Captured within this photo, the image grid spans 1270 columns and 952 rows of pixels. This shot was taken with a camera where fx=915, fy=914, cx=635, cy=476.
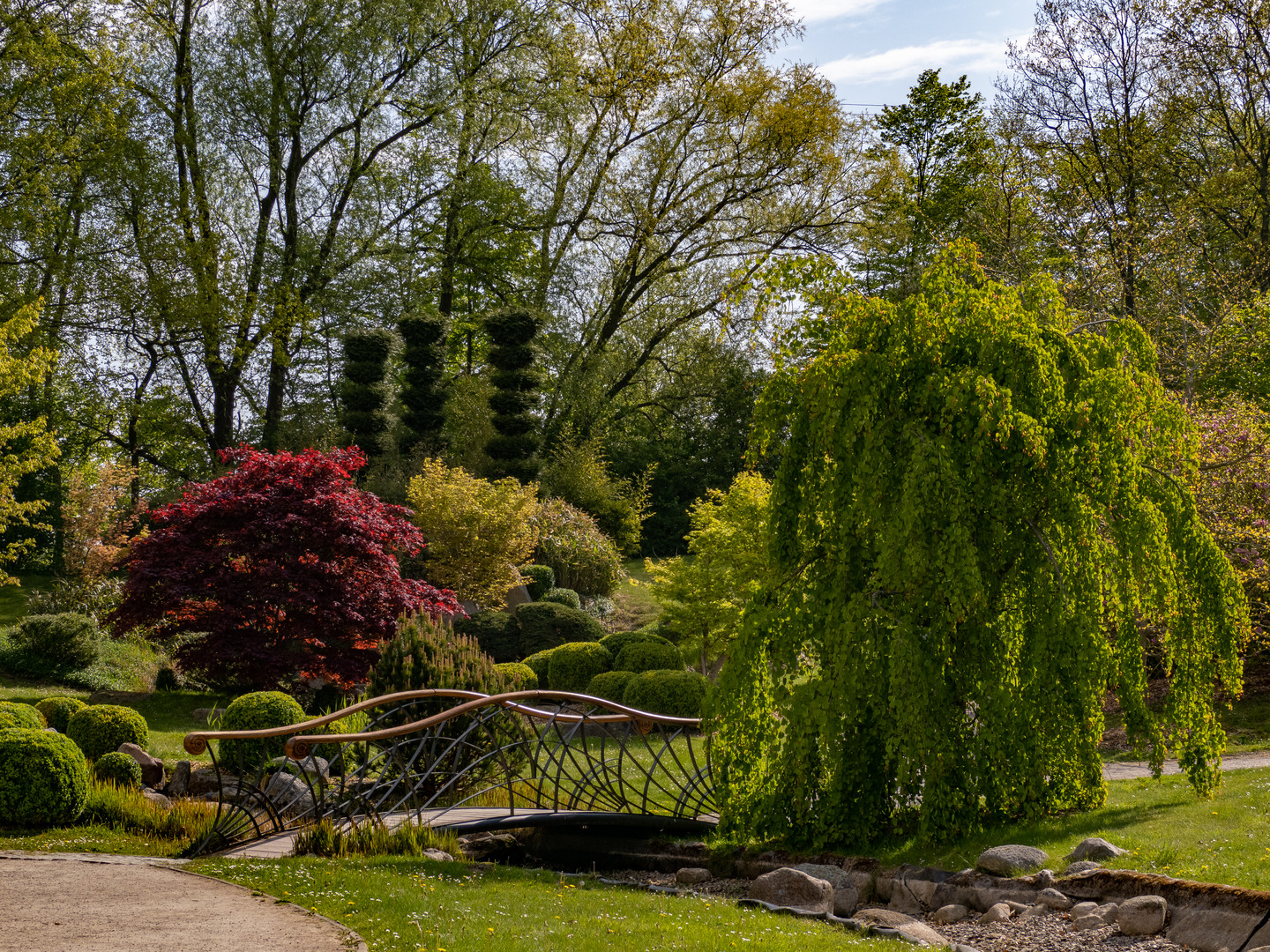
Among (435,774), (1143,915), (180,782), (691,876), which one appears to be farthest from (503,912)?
(180,782)

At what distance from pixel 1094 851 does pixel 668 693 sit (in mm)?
5967

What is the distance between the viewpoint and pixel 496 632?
14.3 metres

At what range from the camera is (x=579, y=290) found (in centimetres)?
2620

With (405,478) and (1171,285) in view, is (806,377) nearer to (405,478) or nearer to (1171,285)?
(1171,285)

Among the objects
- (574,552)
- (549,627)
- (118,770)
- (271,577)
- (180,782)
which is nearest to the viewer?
(118,770)

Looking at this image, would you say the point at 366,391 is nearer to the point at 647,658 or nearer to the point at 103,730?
the point at 647,658

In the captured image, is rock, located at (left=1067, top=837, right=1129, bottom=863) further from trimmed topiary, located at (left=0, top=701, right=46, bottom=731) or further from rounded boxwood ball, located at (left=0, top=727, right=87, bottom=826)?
trimmed topiary, located at (left=0, top=701, right=46, bottom=731)

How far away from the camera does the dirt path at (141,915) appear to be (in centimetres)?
405

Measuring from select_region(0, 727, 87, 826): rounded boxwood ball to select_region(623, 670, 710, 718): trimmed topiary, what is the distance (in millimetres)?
6026

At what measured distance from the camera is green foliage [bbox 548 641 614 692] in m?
12.6

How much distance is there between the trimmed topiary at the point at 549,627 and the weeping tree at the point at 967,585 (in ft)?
26.1

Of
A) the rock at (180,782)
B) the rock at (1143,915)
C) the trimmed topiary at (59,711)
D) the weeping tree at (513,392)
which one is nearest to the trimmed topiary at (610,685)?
the rock at (180,782)

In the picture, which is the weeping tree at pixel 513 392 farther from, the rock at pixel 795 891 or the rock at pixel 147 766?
the rock at pixel 795 891

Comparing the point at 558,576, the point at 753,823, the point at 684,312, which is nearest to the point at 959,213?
the point at 684,312
